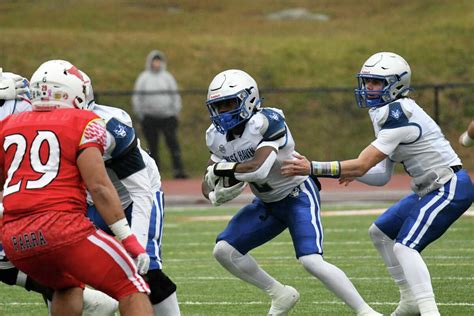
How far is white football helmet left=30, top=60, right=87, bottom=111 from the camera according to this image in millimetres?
5797

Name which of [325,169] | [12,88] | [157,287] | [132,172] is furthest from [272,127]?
[12,88]

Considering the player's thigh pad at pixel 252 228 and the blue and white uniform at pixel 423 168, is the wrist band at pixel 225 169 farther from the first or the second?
the blue and white uniform at pixel 423 168

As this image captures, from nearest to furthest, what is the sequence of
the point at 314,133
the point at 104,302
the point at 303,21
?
the point at 104,302 → the point at 314,133 → the point at 303,21

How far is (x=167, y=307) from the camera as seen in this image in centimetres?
630

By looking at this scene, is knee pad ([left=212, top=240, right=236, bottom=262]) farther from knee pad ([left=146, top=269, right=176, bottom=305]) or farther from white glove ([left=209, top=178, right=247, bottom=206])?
knee pad ([left=146, top=269, right=176, bottom=305])

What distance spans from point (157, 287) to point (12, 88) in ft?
6.01

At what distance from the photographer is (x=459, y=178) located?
7258mm

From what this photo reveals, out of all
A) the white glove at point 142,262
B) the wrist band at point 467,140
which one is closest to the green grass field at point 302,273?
the wrist band at point 467,140

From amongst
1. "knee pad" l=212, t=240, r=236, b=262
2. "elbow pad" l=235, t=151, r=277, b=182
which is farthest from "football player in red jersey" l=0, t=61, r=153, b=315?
"knee pad" l=212, t=240, r=236, b=262

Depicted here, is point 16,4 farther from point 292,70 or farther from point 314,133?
point 314,133

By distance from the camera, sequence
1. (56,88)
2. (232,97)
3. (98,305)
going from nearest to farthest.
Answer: (56,88) < (98,305) < (232,97)

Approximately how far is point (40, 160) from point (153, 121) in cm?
1348

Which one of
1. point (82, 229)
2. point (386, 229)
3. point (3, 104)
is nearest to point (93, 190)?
point (82, 229)

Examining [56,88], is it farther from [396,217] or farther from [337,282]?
[396,217]
